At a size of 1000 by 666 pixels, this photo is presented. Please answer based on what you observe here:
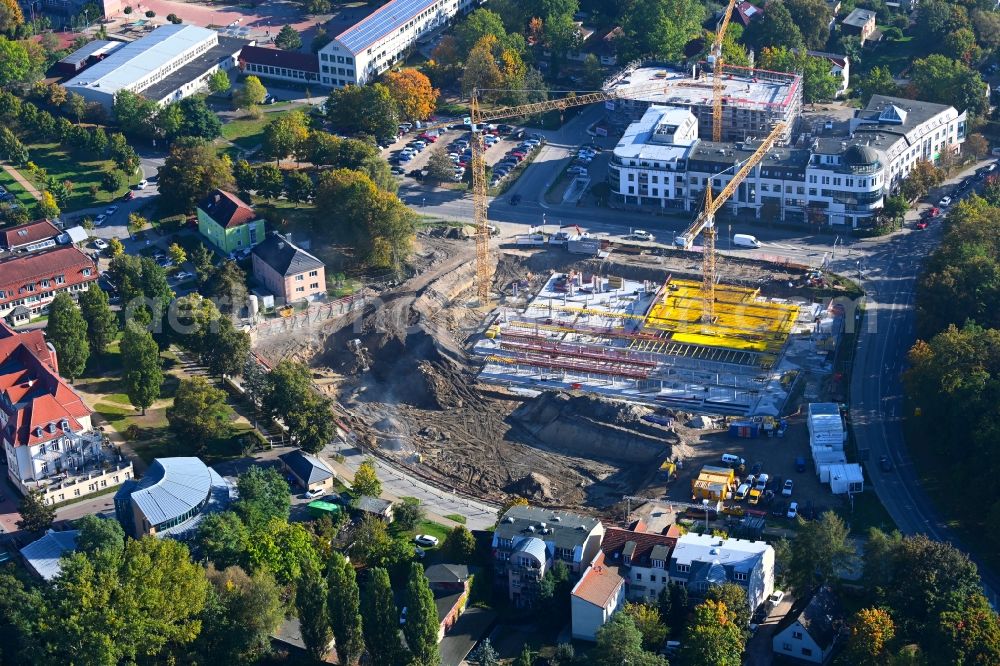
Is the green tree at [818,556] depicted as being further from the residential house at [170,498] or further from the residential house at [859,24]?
the residential house at [859,24]

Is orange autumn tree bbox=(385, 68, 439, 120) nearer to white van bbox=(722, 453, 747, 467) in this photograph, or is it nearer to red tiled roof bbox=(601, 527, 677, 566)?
white van bbox=(722, 453, 747, 467)

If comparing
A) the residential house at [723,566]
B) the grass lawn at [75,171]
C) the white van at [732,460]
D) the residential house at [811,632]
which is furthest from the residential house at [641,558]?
the grass lawn at [75,171]

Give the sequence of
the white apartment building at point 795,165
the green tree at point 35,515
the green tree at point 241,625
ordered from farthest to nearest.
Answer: the white apartment building at point 795,165
the green tree at point 35,515
the green tree at point 241,625

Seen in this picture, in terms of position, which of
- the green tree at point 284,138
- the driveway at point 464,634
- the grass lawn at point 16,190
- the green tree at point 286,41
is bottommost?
the driveway at point 464,634

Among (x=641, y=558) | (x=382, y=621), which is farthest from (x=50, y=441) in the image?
(x=641, y=558)

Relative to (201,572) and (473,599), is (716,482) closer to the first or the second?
(473,599)

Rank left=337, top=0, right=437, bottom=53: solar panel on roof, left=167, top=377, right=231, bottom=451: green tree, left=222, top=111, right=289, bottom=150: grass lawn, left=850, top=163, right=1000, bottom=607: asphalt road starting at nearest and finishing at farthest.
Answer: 1. left=850, top=163, right=1000, bottom=607: asphalt road
2. left=167, top=377, right=231, bottom=451: green tree
3. left=222, top=111, right=289, bottom=150: grass lawn
4. left=337, top=0, right=437, bottom=53: solar panel on roof

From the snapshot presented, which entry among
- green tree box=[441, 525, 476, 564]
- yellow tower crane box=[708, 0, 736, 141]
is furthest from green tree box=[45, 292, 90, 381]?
yellow tower crane box=[708, 0, 736, 141]

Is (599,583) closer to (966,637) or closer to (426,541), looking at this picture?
(426,541)
